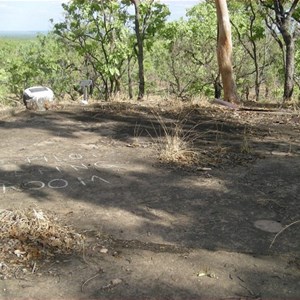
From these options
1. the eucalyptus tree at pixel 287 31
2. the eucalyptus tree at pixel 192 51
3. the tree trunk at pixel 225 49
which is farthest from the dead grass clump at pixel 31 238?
the eucalyptus tree at pixel 192 51

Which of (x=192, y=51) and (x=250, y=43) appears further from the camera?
(x=250, y=43)

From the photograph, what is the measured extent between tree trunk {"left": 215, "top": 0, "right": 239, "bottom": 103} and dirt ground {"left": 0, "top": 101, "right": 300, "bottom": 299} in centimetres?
247

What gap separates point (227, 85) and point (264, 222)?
6.13 metres

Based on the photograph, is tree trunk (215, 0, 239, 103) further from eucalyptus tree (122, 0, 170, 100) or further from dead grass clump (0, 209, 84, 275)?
dead grass clump (0, 209, 84, 275)

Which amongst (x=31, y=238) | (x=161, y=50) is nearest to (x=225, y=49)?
(x=31, y=238)

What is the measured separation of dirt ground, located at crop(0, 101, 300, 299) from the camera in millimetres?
2531

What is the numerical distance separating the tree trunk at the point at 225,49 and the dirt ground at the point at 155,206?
8.11 ft

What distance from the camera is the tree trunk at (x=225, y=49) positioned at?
28.1 ft

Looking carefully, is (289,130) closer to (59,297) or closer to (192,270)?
(192,270)

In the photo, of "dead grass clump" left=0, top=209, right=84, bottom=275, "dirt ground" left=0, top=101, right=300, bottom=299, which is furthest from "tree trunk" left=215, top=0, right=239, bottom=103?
"dead grass clump" left=0, top=209, right=84, bottom=275

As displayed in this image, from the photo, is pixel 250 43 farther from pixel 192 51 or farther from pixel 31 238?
pixel 31 238

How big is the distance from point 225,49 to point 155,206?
601 cm

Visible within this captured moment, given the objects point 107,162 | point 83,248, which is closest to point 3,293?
point 83,248

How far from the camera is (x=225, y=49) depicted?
28.8ft
